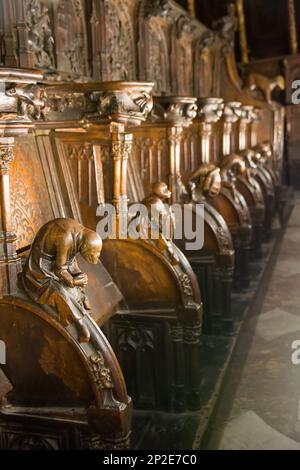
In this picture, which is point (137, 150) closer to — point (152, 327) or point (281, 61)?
point (152, 327)

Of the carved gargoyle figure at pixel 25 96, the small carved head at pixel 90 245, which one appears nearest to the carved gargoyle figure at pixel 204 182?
the small carved head at pixel 90 245

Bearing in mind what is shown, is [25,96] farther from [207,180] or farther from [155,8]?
[155,8]

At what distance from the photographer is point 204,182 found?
14.4ft

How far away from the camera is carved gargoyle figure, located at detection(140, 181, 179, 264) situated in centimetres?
320

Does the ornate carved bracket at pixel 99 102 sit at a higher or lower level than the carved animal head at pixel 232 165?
higher

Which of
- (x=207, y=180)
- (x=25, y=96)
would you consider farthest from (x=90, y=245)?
(x=207, y=180)

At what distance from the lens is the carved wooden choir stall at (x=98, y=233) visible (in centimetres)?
220

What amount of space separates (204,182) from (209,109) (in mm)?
781

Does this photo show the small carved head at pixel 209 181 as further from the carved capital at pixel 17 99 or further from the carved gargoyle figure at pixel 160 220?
the carved capital at pixel 17 99

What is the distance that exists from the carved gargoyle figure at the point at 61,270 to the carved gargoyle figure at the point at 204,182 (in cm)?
217

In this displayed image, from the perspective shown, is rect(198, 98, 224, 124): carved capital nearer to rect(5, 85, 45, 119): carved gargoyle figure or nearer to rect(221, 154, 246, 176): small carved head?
rect(221, 154, 246, 176): small carved head

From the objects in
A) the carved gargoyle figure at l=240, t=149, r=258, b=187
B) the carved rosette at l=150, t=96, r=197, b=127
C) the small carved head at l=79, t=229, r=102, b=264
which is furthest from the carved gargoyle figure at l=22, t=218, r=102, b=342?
the carved gargoyle figure at l=240, t=149, r=258, b=187
